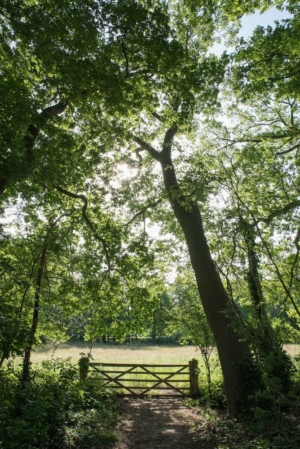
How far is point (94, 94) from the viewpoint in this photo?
253 inches

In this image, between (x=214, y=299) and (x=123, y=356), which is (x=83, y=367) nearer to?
(x=214, y=299)

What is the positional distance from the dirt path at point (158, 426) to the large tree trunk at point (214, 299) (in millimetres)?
1289

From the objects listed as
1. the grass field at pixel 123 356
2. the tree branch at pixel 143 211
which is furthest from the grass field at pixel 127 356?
the tree branch at pixel 143 211

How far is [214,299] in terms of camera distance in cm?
796

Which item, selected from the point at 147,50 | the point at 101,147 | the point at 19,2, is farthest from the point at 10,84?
the point at 101,147

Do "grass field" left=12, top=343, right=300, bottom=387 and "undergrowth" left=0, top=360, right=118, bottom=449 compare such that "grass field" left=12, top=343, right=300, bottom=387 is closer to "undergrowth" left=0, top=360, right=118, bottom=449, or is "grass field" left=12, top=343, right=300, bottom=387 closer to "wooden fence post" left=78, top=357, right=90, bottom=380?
"wooden fence post" left=78, top=357, right=90, bottom=380

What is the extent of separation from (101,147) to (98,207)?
2267 mm

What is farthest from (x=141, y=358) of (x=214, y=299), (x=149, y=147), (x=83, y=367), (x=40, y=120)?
(x=40, y=120)

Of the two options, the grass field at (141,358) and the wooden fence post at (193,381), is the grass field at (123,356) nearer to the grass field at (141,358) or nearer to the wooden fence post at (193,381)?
the grass field at (141,358)

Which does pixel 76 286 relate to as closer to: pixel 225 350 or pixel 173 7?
pixel 225 350

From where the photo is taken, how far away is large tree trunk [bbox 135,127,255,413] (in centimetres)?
718

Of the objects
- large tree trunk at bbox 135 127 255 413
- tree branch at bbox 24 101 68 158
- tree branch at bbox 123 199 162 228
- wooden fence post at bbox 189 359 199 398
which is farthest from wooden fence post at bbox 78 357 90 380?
tree branch at bbox 24 101 68 158

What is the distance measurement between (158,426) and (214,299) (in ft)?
11.8

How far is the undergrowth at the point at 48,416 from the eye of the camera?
430 cm
